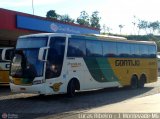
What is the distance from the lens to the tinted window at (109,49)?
22612 millimetres

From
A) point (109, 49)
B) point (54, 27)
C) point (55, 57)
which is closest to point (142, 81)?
point (109, 49)

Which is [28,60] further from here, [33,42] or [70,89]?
[70,89]

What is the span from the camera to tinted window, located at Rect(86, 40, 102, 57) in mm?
21078

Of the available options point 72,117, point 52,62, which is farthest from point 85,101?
point 72,117

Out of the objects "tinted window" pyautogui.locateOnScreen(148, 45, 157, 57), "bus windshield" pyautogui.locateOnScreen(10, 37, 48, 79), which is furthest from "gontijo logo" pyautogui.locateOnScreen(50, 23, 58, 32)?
"bus windshield" pyautogui.locateOnScreen(10, 37, 48, 79)

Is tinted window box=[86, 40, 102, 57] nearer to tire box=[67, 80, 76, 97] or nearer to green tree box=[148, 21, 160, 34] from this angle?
tire box=[67, 80, 76, 97]

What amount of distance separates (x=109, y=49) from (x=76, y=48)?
3475 mm

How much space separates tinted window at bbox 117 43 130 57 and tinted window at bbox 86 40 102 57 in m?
2.13

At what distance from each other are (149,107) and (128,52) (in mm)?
9483

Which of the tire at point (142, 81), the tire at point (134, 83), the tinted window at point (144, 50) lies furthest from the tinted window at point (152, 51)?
the tire at point (134, 83)

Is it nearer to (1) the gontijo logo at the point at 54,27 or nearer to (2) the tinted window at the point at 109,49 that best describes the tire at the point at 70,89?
(2) the tinted window at the point at 109,49

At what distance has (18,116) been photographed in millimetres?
13594

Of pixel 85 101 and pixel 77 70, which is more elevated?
pixel 77 70

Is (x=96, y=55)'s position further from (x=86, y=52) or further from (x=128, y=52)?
(x=128, y=52)
